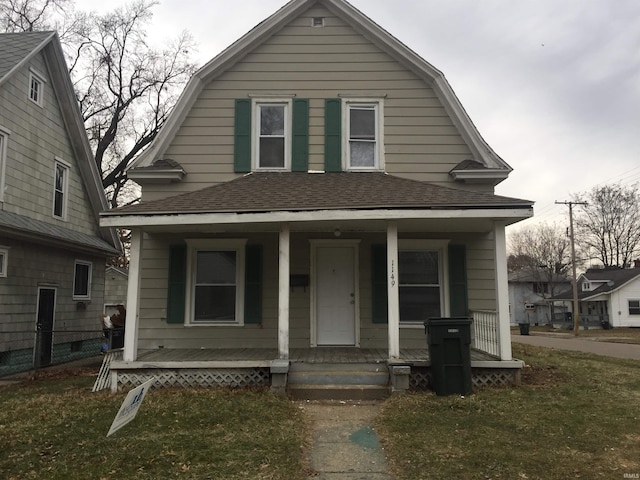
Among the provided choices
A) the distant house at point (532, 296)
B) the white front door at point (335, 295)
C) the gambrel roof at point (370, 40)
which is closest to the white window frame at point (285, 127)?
the gambrel roof at point (370, 40)

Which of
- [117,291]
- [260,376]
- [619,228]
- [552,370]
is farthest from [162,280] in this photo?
[619,228]

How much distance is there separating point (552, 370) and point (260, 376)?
5414 mm

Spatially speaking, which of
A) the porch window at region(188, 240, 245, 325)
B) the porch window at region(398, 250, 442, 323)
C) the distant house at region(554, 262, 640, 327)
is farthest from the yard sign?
the distant house at region(554, 262, 640, 327)

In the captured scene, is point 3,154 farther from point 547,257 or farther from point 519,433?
point 547,257

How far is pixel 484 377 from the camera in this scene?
718cm

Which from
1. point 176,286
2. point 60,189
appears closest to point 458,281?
point 176,286

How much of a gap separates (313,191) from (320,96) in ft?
7.91

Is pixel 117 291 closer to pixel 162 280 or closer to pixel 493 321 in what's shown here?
pixel 162 280

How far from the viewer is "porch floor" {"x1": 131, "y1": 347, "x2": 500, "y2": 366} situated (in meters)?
7.28

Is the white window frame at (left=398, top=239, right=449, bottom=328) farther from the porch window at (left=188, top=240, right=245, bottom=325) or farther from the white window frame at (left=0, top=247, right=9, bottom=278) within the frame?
the white window frame at (left=0, top=247, right=9, bottom=278)

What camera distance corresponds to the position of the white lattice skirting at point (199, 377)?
7.24 metres

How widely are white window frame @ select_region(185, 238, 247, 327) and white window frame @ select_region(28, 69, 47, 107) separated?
238 inches

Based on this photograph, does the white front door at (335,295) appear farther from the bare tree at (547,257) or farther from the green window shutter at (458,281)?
the bare tree at (547,257)

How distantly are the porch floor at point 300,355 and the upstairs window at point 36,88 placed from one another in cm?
711
